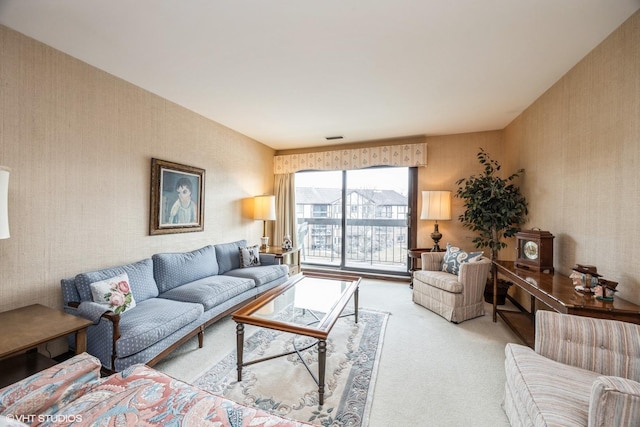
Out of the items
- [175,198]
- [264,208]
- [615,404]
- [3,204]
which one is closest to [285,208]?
[264,208]

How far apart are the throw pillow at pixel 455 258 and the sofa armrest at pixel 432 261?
0.26ft

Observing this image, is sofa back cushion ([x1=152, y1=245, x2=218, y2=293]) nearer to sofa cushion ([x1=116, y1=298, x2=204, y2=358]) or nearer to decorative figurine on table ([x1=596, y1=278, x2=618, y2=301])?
sofa cushion ([x1=116, y1=298, x2=204, y2=358])

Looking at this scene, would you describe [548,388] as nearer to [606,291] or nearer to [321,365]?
[606,291]

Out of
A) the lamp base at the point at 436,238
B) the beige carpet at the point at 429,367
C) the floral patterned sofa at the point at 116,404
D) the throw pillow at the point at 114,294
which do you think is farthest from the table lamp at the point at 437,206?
the throw pillow at the point at 114,294

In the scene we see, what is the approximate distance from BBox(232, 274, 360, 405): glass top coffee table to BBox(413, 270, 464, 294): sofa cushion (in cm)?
103

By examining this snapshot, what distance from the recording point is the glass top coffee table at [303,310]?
1.81 meters

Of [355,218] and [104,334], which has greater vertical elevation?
[355,218]

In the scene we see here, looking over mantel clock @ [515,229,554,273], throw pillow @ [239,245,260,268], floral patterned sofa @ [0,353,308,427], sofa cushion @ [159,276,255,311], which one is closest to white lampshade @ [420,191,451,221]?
mantel clock @ [515,229,554,273]

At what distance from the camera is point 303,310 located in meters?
2.28

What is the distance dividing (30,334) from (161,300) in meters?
0.95

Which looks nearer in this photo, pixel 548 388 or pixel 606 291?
pixel 548 388

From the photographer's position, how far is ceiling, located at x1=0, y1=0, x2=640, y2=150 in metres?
1.66

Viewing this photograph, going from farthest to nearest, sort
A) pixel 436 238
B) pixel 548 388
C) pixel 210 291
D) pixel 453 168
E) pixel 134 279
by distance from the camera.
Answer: pixel 453 168
pixel 436 238
pixel 210 291
pixel 134 279
pixel 548 388

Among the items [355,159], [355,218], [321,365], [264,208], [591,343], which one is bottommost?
[321,365]
